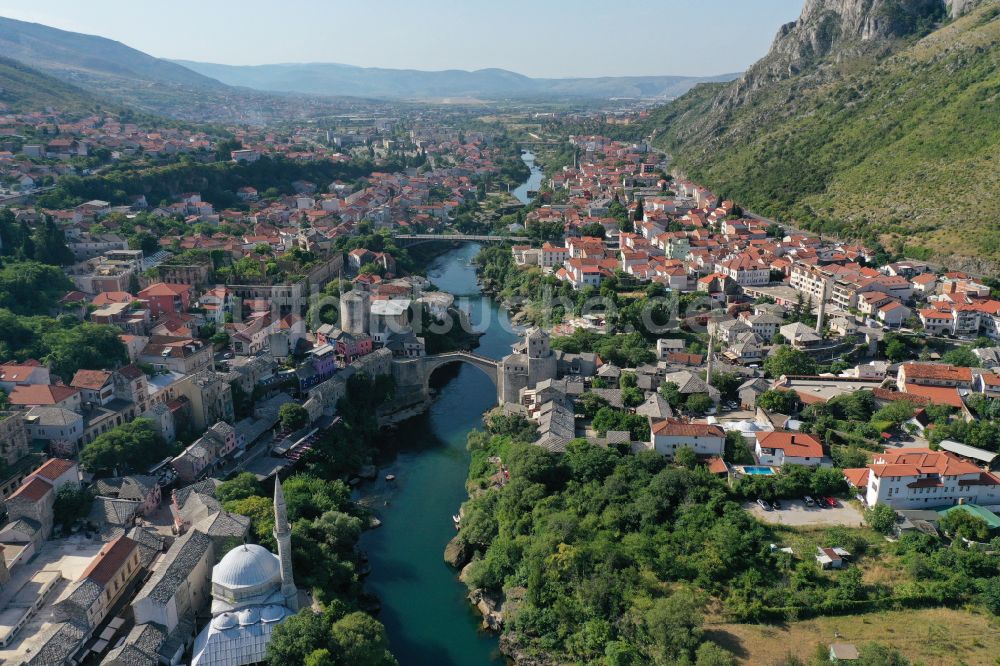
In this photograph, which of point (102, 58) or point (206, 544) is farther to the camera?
point (102, 58)

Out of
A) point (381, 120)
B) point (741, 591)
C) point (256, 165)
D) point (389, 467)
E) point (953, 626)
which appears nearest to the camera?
point (953, 626)

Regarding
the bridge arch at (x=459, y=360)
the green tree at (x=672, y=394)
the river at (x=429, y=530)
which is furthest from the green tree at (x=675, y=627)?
the bridge arch at (x=459, y=360)

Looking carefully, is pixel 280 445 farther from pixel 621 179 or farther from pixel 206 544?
pixel 621 179

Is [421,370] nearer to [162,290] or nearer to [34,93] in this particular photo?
[162,290]

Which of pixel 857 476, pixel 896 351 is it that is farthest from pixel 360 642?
pixel 896 351

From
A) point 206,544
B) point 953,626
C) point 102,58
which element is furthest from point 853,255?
point 102,58

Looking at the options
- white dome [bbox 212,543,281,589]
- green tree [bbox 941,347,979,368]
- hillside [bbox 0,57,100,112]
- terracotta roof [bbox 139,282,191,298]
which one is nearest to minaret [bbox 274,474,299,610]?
white dome [bbox 212,543,281,589]

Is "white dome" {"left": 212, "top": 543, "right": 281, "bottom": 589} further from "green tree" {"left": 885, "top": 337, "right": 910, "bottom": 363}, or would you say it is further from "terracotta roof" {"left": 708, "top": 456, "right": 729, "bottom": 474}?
"green tree" {"left": 885, "top": 337, "right": 910, "bottom": 363}
